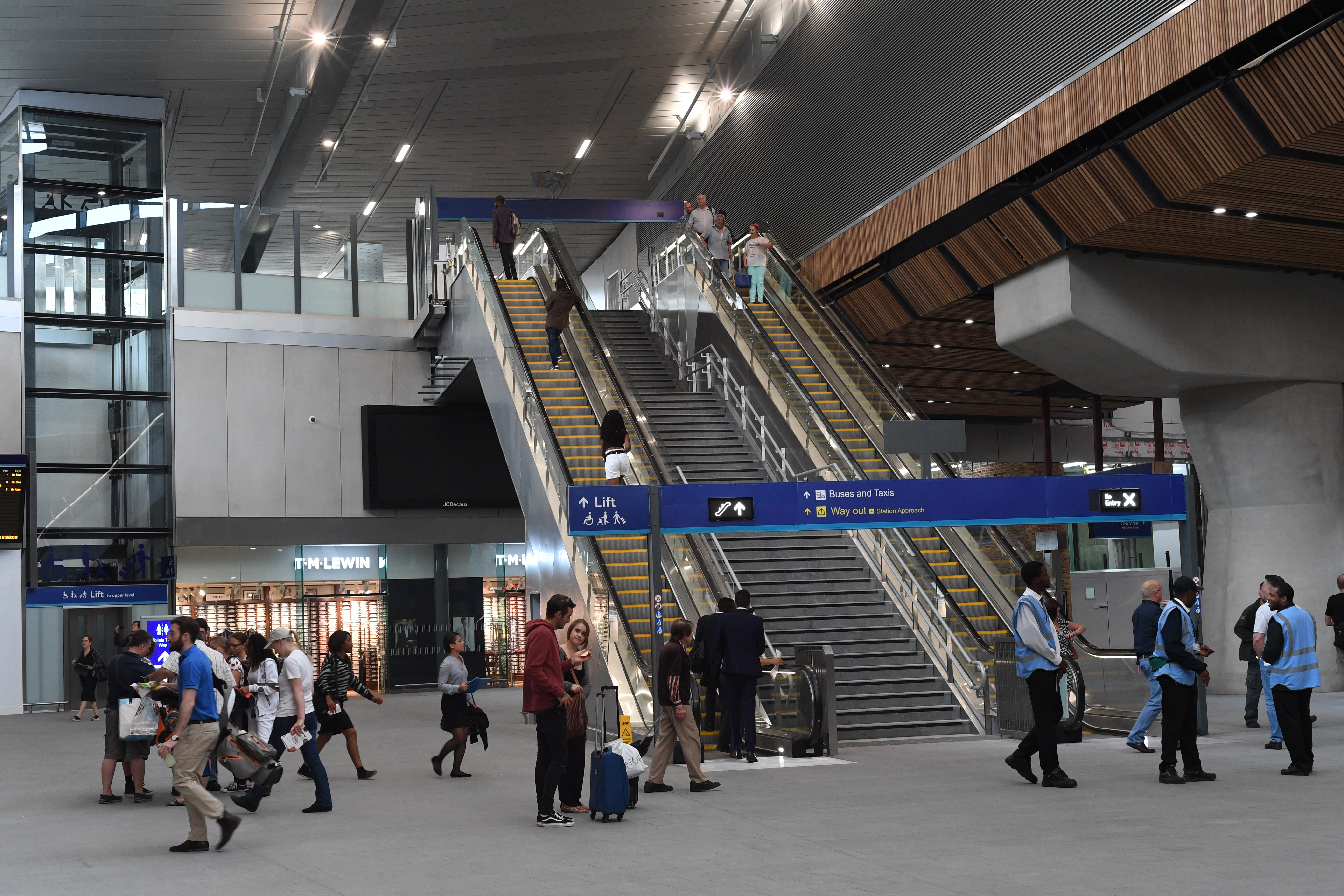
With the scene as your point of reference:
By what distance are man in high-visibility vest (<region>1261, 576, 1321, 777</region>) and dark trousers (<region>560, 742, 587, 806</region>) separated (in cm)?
506

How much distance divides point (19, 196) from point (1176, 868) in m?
23.6

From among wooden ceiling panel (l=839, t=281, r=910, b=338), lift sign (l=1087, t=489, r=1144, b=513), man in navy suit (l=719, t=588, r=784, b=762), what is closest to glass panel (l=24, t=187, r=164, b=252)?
→ wooden ceiling panel (l=839, t=281, r=910, b=338)

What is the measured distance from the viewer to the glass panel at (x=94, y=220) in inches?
957

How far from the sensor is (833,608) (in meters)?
15.0

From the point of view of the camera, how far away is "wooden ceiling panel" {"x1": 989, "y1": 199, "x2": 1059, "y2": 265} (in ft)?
52.2

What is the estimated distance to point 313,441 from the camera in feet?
83.5

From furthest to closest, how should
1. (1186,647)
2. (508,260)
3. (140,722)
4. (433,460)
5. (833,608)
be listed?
(433,460)
(508,260)
(833,608)
(140,722)
(1186,647)

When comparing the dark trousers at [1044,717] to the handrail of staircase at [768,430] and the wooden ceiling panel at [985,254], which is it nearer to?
the handrail of staircase at [768,430]

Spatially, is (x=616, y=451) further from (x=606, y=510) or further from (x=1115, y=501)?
(x=1115, y=501)

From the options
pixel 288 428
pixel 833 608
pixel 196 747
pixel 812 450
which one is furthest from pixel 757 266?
pixel 196 747

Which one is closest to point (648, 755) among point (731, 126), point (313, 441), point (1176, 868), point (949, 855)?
point (949, 855)

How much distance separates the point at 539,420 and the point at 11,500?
36.2ft

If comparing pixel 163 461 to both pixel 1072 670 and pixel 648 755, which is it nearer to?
pixel 648 755

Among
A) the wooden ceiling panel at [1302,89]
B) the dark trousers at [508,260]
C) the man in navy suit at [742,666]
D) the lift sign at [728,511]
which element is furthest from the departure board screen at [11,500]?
the wooden ceiling panel at [1302,89]
